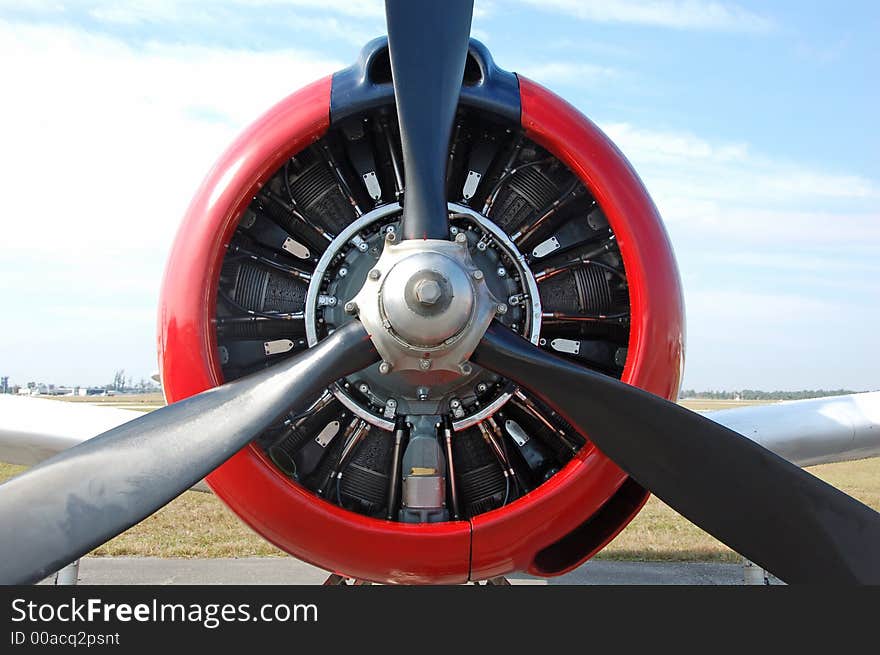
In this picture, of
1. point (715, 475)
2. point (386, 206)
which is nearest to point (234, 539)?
point (386, 206)

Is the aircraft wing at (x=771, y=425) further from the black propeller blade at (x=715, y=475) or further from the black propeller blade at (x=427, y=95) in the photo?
the black propeller blade at (x=427, y=95)

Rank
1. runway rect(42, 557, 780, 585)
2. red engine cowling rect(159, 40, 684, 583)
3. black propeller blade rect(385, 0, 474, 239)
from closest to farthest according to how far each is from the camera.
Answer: black propeller blade rect(385, 0, 474, 239) → red engine cowling rect(159, 40, 684, 583) → runway rect(42, 557, 780, 585)

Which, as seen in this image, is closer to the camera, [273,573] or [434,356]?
[434,356]

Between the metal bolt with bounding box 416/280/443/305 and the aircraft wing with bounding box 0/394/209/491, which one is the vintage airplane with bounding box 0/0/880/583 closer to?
the metal bolt with bounding box 416/280/443/305

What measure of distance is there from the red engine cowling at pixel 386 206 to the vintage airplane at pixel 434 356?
11 millimetres

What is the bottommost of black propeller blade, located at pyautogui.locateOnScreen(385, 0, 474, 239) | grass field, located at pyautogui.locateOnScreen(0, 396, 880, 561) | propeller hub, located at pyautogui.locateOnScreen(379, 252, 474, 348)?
grass field, located at pyautogui.locateOnScreen(0, 396, 880, 561)

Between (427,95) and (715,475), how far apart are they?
1.89m

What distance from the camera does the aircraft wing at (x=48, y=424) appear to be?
5.46 metres

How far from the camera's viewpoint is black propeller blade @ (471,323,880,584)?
319cm

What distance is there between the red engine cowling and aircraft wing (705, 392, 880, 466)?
1.70 meters

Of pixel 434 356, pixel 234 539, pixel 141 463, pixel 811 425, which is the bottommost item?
pixel 234 539

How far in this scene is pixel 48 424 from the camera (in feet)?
18.1

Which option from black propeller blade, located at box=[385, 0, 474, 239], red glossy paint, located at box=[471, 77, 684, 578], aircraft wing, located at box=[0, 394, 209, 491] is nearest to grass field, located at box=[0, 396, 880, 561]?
aircraft wing, located at box=[0, 394, 209, 491]

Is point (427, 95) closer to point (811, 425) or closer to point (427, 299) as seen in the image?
point (427, 299)
